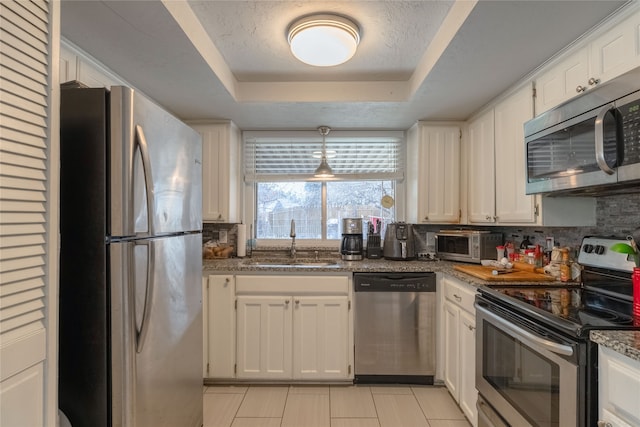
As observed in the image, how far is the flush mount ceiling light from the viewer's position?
166 cm

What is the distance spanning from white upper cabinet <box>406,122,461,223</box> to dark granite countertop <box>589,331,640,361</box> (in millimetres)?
1833

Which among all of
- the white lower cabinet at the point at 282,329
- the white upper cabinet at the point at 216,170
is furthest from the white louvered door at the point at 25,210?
the white upper cabinet at the point at 216,170

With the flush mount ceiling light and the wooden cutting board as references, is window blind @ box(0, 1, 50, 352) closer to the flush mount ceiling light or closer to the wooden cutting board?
the flush mount ceiling light

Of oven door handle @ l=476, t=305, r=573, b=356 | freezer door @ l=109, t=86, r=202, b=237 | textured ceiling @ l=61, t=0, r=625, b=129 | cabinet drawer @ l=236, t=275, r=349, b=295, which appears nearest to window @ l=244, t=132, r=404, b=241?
textured ceiling @ l=61, t=0, r=625, b=129

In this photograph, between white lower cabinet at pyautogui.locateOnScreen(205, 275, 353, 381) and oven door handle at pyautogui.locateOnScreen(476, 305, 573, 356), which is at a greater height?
oven door handle at pyautogui.locateOnScreen(476, 305, 573, 356)

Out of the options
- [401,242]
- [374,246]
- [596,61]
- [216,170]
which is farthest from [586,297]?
[216,170]

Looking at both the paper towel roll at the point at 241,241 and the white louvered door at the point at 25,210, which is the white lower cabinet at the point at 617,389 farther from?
the paper towel roll at the point at 241,241

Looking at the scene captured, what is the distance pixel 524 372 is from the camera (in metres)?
1.41

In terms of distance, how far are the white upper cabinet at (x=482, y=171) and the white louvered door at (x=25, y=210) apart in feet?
8.23

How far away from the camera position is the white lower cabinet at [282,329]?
97.9 inches

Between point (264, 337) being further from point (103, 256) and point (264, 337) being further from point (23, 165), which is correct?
point (23, 165)

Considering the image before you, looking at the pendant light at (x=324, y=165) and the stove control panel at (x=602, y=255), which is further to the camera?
the pendant light at (x=324, y=165)

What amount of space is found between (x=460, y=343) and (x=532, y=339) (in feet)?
2.90

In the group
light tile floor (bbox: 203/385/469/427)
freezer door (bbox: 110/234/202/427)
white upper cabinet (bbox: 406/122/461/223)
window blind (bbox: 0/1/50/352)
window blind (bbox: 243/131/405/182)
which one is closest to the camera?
window blind (bbox: 0/1/50/352)
